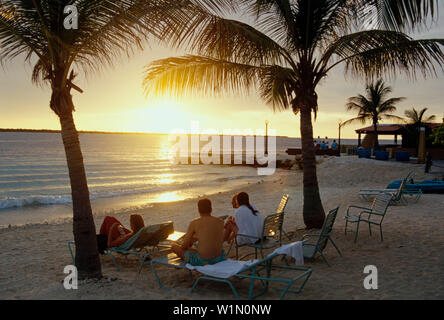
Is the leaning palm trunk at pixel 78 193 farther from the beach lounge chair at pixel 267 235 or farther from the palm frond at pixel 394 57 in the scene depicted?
the palm frond at pixel 394 57

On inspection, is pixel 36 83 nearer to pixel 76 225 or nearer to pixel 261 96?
pixel 76 225

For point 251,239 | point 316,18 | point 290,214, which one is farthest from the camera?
point 290,214

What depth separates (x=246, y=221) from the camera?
6.10 meters

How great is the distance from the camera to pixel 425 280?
5055 mm

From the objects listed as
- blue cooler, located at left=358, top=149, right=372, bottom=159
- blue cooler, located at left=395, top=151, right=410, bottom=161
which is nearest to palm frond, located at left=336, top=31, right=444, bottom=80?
blue cooler, located at left=395, top=151, right=410, bottom=161

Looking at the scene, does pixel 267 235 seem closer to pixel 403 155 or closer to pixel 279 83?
pixel 279 83

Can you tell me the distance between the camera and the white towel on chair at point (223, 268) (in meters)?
4.43

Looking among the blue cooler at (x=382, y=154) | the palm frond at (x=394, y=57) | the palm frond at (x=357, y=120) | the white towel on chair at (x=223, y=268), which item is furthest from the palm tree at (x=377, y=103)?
the white towel on chair at (x=223, y=268)

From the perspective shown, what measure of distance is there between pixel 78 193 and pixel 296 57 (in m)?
5.41

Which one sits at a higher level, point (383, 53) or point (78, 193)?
point (383, 53)

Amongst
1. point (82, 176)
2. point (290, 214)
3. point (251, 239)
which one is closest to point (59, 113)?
point (82, 176)

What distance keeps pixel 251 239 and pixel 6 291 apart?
146 inches

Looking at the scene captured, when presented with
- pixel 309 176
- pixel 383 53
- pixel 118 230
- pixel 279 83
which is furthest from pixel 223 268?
pixel 383 53

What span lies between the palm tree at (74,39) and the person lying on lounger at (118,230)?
0.81 meters
